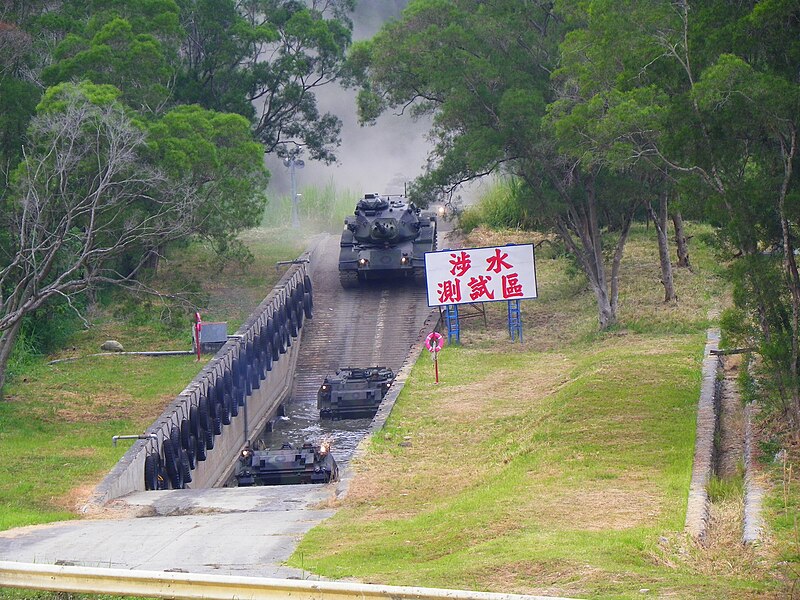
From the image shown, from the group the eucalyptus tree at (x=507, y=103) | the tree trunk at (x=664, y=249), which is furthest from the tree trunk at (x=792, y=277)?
the tree trunk at (x=664, y=249)

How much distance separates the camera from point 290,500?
1856 centimetres

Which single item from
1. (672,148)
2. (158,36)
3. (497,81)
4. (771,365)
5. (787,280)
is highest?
(158,36)

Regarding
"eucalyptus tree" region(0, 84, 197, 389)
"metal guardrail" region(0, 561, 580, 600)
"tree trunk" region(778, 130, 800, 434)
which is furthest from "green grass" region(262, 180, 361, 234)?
"metal guardrail" region(0, 561, 580, 600)

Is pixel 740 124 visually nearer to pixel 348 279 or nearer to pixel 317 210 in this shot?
pixel 348 279

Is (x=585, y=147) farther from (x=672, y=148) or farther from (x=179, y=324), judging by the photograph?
(x=179, y=324)

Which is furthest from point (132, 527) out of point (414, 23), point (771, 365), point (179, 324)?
point (414, 23)

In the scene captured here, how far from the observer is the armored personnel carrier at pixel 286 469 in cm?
2358

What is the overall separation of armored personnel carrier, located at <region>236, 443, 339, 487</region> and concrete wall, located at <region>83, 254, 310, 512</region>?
1607mm

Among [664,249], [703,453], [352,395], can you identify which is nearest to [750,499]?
[703,453]

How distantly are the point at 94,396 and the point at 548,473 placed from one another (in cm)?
1432

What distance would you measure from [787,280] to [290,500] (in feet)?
24.7

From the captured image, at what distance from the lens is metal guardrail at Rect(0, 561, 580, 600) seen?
8.95 metres

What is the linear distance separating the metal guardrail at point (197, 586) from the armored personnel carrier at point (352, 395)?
20640 millimetres

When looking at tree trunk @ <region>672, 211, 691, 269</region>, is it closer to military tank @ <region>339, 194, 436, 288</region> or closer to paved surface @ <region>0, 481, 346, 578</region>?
military tank @ <region>339, 194, 436, 288</region>
